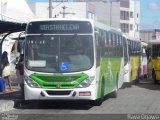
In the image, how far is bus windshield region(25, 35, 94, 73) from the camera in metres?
17.4

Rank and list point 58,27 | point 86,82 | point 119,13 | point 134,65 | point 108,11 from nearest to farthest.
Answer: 1. point 86,82
2. point 58,27
3. point 134,65
4. point 119,13
5. point 108,11

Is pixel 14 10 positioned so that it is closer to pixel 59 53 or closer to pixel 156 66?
pixel 156 66

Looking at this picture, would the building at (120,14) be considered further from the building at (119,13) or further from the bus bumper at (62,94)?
the bus bumper at (62,94)

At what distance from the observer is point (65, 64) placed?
17.5m

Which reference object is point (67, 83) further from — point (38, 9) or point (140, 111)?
point (38, 9)

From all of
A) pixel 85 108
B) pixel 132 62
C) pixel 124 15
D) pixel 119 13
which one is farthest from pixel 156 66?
pixel 124 15

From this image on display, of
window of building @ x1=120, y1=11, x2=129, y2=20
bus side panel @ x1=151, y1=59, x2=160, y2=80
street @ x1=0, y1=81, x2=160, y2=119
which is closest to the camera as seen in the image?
street @ x1=0, y1=81, x2=160, y2=119

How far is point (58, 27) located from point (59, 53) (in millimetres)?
886

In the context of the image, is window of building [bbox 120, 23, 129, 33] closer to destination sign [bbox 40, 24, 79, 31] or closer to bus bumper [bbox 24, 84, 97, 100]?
destination sign [bbox 40, 24, 79, 31]

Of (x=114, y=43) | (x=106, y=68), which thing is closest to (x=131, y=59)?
(x=114, y=43)

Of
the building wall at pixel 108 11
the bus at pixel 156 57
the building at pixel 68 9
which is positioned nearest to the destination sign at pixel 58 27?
the bus at pixel 156 57

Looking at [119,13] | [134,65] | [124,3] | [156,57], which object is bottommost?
[134,65]

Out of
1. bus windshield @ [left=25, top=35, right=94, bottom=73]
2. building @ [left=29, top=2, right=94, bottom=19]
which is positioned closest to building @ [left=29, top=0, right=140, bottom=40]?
building @ [left=29, top=2, right=94, bottom=19]

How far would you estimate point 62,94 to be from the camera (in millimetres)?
17297
